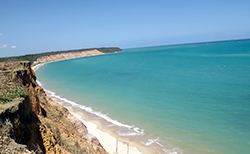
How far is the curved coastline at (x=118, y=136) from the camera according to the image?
1421 centimetres

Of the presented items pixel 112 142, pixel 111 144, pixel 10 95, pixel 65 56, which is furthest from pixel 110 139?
pixel 65 56

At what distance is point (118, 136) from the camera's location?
53.9 ft

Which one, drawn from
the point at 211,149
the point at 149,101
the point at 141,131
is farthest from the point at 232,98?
the point at 141,131

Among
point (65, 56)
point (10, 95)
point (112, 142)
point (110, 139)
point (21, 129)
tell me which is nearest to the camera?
point (21, 129)

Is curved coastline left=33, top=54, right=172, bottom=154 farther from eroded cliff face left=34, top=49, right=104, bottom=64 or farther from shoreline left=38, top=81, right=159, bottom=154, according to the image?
eroded cliff face left=34, top=49, right=104, bottom=64

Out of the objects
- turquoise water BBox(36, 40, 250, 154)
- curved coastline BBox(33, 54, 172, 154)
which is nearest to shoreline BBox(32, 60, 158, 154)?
curved coastline BBox(33, 54, 172, 154)

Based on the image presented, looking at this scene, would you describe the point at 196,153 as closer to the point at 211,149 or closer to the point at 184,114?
the point at 211,149

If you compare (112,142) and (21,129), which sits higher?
(21,129)

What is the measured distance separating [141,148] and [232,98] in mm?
15895

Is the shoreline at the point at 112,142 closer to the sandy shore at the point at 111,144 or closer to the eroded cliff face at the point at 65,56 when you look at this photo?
the sandy shore at the point at 111,144

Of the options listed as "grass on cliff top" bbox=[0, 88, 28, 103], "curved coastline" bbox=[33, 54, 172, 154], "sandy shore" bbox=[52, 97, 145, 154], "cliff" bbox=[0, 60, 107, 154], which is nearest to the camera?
"cliff" bbox=[0, 60, 107, 154]

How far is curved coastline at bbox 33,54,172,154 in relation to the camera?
46.6ft

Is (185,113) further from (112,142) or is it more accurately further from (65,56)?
(65,56)

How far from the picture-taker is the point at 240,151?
43.7ft
